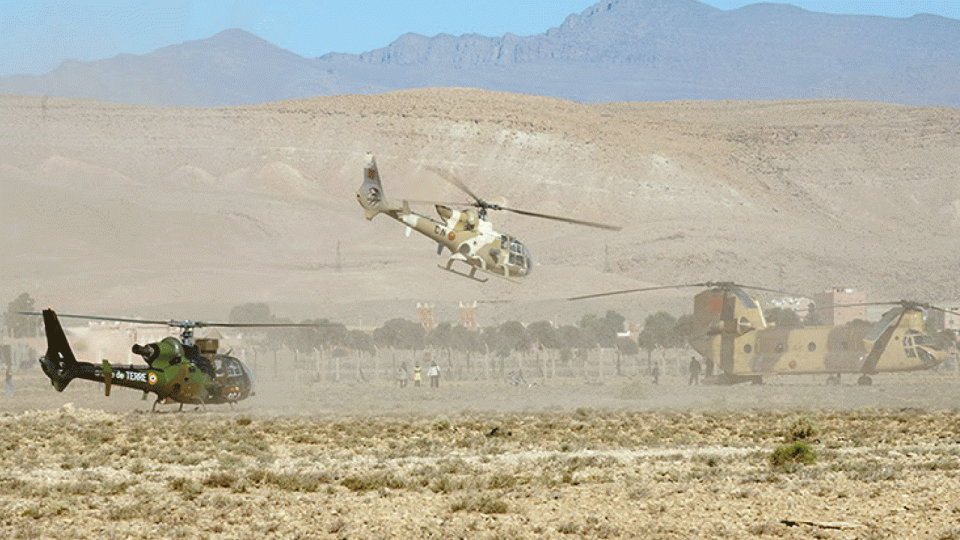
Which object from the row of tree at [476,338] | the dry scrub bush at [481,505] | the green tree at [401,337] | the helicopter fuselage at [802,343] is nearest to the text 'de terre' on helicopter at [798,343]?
the helicopter fuselage at [802,343]

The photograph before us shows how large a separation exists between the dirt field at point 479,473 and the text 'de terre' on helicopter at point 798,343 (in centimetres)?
1582

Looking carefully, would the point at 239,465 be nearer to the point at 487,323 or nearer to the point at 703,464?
the point at 703,464

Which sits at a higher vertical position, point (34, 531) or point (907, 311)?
point (907, 311)

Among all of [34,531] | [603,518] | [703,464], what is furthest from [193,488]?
[703,464]

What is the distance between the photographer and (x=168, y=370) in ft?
159

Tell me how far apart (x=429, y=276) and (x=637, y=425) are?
442ft

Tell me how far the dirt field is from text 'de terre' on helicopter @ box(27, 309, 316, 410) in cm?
94

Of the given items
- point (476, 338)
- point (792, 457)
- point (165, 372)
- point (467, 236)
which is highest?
point (467, 236)

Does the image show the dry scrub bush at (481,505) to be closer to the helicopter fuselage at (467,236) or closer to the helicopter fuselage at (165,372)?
the helicopter fuselage at (165,372)

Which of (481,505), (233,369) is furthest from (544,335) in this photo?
(481,505)

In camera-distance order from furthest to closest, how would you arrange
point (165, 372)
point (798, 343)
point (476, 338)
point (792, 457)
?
point (476, 338) < point (798, 343) < point (165, 372) < point (792, 457)

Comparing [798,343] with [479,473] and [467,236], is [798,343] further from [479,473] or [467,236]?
[479,473]

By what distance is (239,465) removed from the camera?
114 ft

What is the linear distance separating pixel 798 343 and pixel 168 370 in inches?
1405
